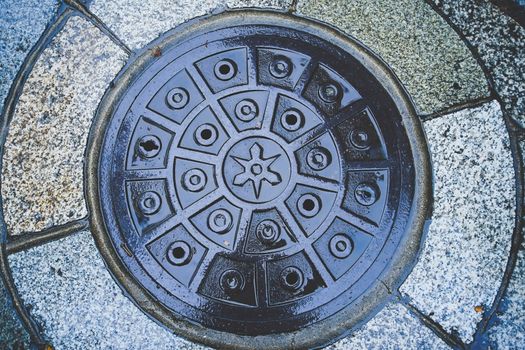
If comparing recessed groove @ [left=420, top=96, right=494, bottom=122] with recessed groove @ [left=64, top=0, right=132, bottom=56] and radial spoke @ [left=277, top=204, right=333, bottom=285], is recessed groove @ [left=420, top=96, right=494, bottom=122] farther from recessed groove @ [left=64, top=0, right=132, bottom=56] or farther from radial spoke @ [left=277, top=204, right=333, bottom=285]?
recessed groove @ [left=64, top=0, right=132, bottom=56]

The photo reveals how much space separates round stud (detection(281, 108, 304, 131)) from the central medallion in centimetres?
11

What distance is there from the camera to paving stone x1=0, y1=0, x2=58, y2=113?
2.49 m

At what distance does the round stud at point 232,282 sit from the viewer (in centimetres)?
224

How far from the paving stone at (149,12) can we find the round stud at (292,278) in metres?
1.43

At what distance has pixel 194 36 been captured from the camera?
2.49m

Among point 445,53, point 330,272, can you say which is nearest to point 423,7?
point 445,53

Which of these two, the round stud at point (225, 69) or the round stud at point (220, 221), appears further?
the round stud at point (225, 69)

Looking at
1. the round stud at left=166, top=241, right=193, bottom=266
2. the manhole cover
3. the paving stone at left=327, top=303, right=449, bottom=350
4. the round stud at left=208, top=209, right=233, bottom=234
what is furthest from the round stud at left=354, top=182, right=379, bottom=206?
the round stud at left=166, top=241, right=193, bottom=266

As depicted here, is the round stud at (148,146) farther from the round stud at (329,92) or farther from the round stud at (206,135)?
the round stud at (329,92)

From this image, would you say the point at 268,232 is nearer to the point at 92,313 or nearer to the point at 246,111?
the point at 246,111

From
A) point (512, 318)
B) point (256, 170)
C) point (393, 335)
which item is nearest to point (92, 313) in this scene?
point (256, 170)

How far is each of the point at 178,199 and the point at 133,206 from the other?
0.23 meters

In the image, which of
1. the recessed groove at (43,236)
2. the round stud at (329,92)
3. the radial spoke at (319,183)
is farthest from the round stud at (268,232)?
the recessed groove at (43,236)

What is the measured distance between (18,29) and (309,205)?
1888 mm
